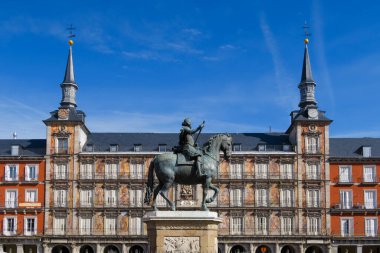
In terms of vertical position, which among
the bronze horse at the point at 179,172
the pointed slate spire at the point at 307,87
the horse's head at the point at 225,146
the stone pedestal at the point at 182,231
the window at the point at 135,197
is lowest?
the stone pedestal at the point at 182,231

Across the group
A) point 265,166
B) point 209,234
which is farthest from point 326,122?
point 209,234

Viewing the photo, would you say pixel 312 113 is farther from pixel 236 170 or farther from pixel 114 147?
pixel 114 147

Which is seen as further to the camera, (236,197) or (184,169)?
(236,197)

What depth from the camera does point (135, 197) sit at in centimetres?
8438

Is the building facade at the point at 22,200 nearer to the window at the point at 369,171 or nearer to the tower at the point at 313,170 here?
the tower at the point at 313,170

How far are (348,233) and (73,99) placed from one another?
40.0 m

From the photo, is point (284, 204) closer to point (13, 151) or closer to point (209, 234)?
point (13, 151)

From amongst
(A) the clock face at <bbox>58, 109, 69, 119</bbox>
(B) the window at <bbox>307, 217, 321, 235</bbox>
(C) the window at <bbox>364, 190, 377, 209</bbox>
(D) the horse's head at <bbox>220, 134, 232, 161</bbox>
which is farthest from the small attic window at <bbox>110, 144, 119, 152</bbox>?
(D) the horse's head at <bbox>220, 134, 232, 161</bbox>

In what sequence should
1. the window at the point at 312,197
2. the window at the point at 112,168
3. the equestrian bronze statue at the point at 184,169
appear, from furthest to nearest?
the window at the point at 112,168 → the window at the point at 312,197 → the equestrian bronze statue at the point at 184,169

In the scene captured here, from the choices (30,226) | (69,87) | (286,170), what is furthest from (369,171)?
(30,226)

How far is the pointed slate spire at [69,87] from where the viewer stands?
8764 cm

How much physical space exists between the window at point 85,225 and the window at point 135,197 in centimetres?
580

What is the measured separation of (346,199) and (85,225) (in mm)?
33355

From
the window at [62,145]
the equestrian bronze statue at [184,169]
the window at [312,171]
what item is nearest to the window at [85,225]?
the window at [62,145]
